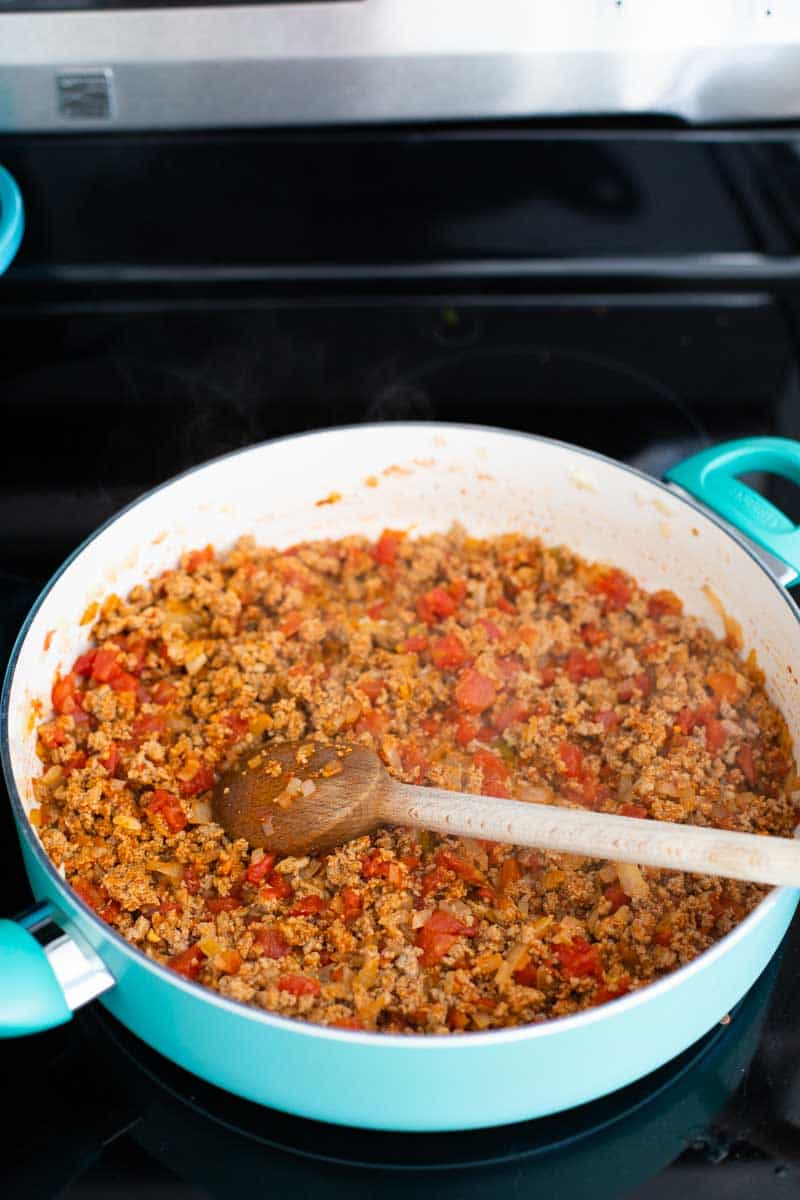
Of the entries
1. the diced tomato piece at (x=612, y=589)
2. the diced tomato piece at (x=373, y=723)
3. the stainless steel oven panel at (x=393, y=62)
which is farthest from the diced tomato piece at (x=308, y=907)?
the stainless steel oven panel at (x=393, y=62)

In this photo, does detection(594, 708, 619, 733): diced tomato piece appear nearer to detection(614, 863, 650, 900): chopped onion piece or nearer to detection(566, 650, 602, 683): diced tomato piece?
detection(566, 650, 602, 683): diced tomato piece

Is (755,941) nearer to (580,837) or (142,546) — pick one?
(580,837)

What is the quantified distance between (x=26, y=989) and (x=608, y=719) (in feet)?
2.32

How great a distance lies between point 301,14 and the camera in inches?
62.3

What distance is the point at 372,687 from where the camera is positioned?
1.44 metres

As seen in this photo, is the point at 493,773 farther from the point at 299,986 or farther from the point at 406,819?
the point at 299,986

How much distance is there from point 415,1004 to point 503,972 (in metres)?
0.09

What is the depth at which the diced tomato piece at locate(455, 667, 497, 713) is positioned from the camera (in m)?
1.43

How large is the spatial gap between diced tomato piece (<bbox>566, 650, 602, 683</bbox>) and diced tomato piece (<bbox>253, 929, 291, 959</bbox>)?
1.60 ft

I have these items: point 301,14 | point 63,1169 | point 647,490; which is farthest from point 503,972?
point 301,14

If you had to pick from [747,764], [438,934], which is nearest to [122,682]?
[438,934]

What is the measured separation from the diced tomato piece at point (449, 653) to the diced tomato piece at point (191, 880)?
389mm

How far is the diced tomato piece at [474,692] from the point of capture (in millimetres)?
1429

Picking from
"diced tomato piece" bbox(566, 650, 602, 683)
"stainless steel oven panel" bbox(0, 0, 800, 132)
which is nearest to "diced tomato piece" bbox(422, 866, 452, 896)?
"diced tomato piece" bbox(566, 650, 602, 683)
